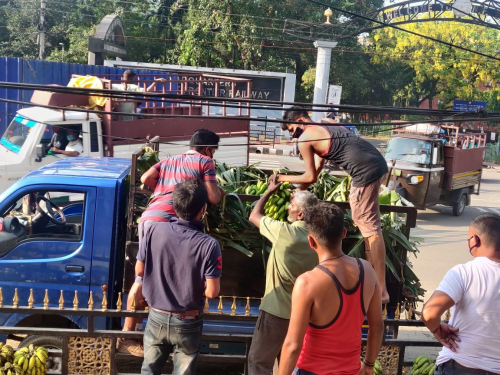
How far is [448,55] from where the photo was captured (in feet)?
128

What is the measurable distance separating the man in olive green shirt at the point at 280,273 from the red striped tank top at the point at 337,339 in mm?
842

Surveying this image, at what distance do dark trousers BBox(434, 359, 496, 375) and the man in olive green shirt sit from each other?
1.09 m

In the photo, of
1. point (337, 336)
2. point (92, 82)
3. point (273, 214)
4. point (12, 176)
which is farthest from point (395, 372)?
point (92, 82)

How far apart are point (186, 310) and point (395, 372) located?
6.88 feet

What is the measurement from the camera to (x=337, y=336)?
3.14 m

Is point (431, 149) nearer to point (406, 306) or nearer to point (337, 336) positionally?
point (406, 306)

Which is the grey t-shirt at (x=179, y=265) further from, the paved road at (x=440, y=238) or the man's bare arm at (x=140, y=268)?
the paved road at (x=440, y=238)

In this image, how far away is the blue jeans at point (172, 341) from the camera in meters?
3.76

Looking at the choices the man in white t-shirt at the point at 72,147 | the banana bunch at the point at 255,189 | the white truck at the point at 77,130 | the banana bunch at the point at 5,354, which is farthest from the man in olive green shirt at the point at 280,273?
the man in white t-shirt at the point at 72,147

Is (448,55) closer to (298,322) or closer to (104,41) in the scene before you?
(104,41)

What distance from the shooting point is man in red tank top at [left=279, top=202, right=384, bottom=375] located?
307 centimetres

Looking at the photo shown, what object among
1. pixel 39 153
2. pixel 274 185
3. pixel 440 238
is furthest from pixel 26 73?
pixel 274 185

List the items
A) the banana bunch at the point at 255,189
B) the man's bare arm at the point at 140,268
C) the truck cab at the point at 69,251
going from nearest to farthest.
Answer: the man's bare arm at the point at 140,268
the truck cab at the point at 69,251
the banana bunch at the point at 255,189

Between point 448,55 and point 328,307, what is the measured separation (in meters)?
39.5
